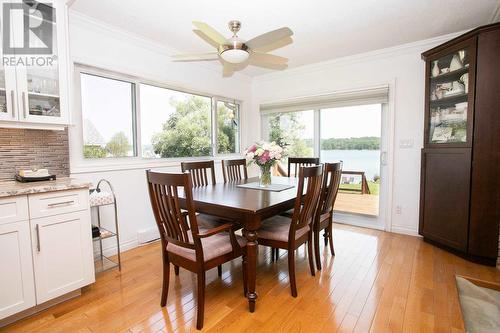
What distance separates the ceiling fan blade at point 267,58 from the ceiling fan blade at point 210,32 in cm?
31

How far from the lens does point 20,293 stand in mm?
1636

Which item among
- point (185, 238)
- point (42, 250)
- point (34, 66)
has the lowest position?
point (42, 250)

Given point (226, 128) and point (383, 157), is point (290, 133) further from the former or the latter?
point (383, 157)

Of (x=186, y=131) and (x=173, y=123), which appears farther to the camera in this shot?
(x=186, y=131)

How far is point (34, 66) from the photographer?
75.7 inches

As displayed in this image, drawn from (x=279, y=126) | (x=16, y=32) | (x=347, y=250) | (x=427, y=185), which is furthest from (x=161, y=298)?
(x=279, y=126)

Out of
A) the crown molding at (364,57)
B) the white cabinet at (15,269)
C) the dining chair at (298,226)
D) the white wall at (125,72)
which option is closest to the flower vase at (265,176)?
the dining chair at (298,226)

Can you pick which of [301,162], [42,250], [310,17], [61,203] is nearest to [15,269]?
[42,250]

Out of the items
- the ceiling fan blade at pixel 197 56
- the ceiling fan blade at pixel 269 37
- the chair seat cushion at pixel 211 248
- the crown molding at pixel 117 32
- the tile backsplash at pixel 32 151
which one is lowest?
the chair seat cushion at pixel 211 248

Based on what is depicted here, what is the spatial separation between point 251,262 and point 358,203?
109 inches

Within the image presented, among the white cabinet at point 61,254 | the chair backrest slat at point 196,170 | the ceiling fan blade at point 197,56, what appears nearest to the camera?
the white cabinet at point 61,254

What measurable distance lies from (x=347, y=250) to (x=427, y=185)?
120cm

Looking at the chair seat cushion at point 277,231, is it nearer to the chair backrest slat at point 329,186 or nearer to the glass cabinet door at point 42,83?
the chair backrest slat at point 329,186

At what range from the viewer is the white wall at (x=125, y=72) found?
244 cm
